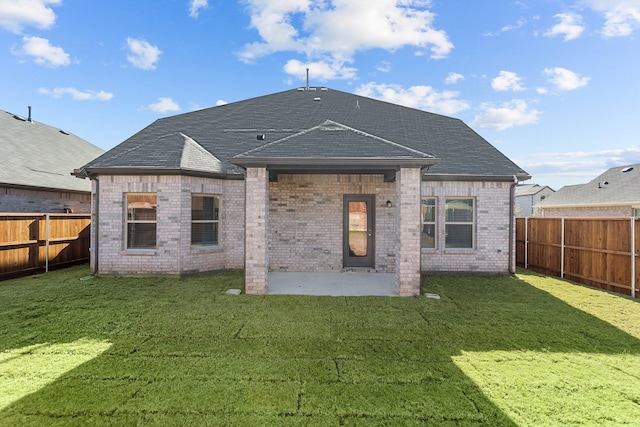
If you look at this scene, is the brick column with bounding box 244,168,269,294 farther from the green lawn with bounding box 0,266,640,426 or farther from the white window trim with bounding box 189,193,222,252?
the white window trim with bounding box 189,193,222,252

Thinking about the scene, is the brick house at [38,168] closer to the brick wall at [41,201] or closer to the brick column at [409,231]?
the brick wall at [41,201]

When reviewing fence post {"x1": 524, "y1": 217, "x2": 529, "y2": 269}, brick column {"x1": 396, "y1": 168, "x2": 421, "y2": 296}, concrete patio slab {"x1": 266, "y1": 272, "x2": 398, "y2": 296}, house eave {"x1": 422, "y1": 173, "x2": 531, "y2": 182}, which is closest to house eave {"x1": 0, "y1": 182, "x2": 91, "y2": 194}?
concrete patio slab {"x1": 266, "y1": 272, "x2": 398, "y2": 296}

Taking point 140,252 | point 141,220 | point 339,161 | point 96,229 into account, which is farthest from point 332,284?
point 96,229

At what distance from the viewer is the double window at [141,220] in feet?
30.4

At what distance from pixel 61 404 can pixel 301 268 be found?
7.02 meters

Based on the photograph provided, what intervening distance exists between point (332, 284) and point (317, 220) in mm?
2277

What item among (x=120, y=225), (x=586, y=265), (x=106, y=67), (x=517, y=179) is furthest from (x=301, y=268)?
(x=106, y=67)

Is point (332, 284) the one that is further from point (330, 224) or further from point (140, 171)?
point (140, 171)

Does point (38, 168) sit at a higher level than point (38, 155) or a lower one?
lower

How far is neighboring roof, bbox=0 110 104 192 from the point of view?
13.0 m

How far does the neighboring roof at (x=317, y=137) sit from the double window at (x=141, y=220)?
837mm

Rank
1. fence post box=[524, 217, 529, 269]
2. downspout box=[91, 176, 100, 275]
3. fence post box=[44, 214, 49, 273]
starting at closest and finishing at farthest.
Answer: downspout box=[91, 176, 100, 275]
fence post box=[44, 214, 49, 273]
fence post box=[524, 217, 529, 269]

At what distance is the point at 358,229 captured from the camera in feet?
32.3

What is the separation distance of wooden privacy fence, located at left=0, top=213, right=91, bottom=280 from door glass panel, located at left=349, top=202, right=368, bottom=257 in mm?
9485
